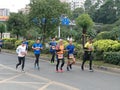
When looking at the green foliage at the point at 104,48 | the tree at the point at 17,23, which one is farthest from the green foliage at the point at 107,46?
the tree at the point at 17,23

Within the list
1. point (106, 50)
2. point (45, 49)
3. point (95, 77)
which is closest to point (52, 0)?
point (45, 49)

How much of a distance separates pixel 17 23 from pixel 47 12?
1175 centimetres

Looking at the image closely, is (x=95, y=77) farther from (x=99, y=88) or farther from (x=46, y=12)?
(x=46, y=12)

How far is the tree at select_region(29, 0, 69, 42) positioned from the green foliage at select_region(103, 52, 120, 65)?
949 centimetres

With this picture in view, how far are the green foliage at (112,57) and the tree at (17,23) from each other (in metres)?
20.5

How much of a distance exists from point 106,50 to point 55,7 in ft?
29.2

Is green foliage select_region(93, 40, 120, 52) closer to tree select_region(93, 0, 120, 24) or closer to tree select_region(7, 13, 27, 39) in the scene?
tree select_region(7, 13, 27, 39)

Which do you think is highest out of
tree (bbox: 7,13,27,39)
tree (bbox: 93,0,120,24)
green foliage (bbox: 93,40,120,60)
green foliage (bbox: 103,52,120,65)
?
tree (bbox: 93,0,120,24)

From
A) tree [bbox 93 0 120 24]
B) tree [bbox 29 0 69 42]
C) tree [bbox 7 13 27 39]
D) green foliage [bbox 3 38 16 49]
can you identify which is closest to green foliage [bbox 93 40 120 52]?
tree [bbox 29 0 69 42]

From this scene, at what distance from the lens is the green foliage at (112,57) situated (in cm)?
1759

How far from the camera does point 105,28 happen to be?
70.6 meters

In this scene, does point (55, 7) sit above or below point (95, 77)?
above

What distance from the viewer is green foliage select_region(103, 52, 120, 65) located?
693 inches

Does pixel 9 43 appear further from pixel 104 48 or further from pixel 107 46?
pixel 107 46
